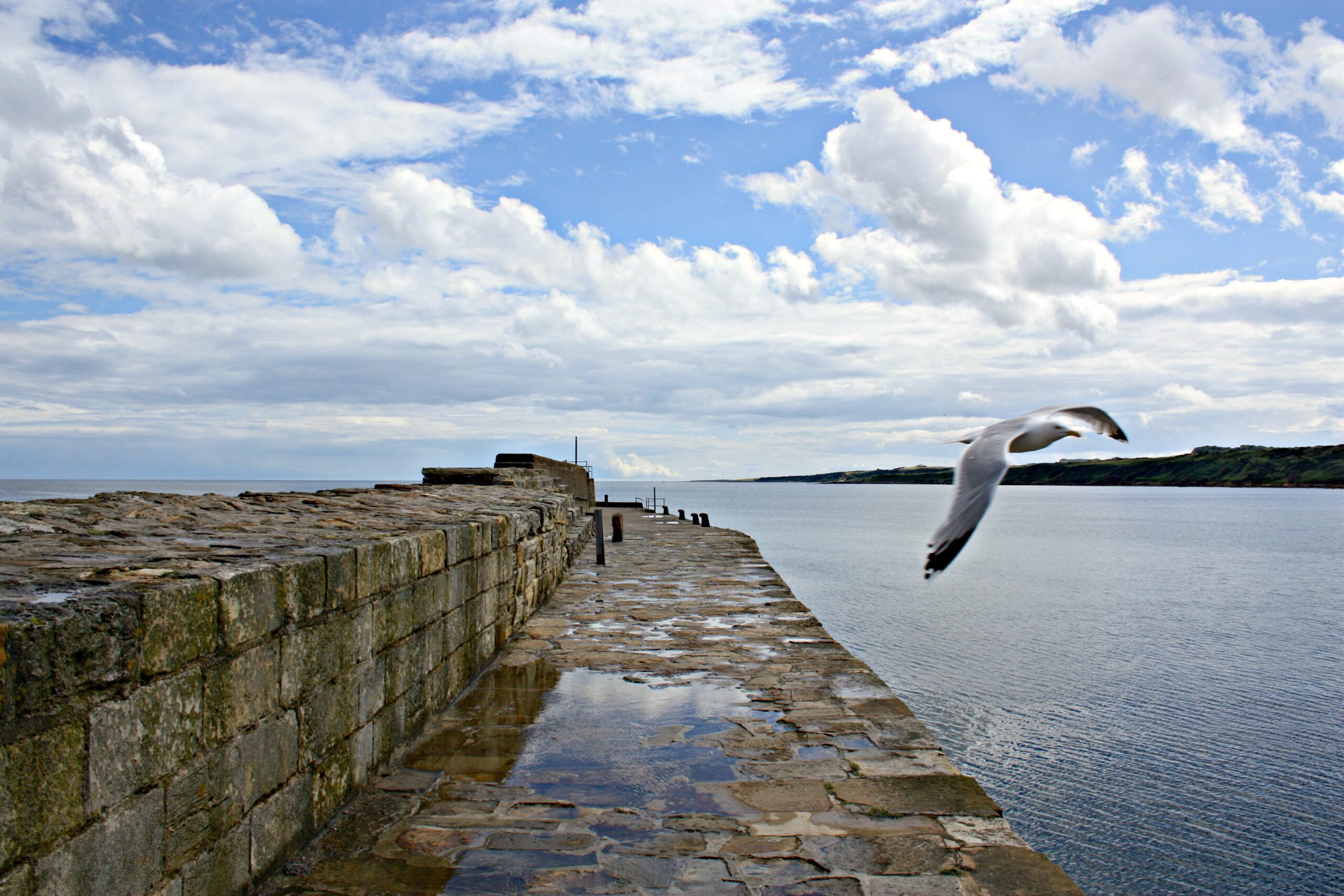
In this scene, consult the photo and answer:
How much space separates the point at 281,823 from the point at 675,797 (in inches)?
70.4

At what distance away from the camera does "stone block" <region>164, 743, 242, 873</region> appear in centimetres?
254

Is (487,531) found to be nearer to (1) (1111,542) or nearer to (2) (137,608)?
(2) (137,608)

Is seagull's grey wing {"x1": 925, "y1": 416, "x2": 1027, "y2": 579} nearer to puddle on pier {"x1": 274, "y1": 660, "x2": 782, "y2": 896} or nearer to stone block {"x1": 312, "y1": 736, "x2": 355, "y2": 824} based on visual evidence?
puddle on pier {"x1": 274, "y1": 660, "x2": 782, "y2": 896}

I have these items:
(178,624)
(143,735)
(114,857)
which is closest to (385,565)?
(178,624)

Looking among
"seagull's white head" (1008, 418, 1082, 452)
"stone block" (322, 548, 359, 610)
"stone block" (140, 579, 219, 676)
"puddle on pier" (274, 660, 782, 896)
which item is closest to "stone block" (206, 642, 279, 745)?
"stone block" (140, 579, 219, 676)

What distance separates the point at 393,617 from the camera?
4.42m

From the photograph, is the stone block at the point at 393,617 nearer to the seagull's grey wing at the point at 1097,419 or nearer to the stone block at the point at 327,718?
the stone block at the point at 327,718

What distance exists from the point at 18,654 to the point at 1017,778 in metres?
9.48

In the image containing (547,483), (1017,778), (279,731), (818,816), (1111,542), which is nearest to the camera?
A: (279,731)

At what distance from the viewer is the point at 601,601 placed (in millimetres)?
10320

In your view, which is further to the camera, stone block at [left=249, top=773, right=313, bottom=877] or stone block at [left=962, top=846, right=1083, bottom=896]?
stone block at [left=962, top=846, right=1083, bottom=896]

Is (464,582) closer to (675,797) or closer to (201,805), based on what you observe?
(675,797)

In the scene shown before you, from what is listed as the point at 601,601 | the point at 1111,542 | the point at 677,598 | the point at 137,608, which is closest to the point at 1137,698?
the point at 677,598

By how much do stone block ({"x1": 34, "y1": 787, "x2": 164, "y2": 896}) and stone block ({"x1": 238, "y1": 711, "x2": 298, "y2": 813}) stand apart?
0.46 m
